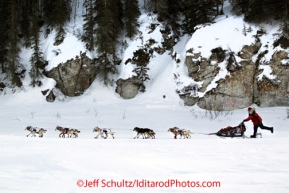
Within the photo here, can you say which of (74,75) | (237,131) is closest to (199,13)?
(74,75)

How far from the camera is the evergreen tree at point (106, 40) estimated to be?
2436 centimetres

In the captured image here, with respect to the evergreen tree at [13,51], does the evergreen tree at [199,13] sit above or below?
above

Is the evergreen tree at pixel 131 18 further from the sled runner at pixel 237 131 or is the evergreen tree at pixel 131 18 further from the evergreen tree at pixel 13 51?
the sled runner at pixel 237 131

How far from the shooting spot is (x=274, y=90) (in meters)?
18.8

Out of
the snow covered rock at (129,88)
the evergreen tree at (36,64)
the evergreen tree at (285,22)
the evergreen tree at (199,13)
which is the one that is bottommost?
the snow covered rock at (129,88)

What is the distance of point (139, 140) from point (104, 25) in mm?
18689

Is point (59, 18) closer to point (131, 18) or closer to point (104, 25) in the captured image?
point (104, 25)

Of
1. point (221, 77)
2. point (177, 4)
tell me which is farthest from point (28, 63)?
point (221, 77)

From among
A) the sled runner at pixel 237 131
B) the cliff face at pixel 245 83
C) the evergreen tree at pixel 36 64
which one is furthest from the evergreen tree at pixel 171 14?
the sled runner at pixel 237 131

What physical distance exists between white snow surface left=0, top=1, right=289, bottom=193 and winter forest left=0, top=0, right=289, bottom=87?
1.05 m

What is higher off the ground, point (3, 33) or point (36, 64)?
point (3, 33)

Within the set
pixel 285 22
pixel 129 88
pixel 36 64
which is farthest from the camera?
pixel 36 64

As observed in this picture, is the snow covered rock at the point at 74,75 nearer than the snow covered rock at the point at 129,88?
No

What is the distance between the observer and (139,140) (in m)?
9.42
